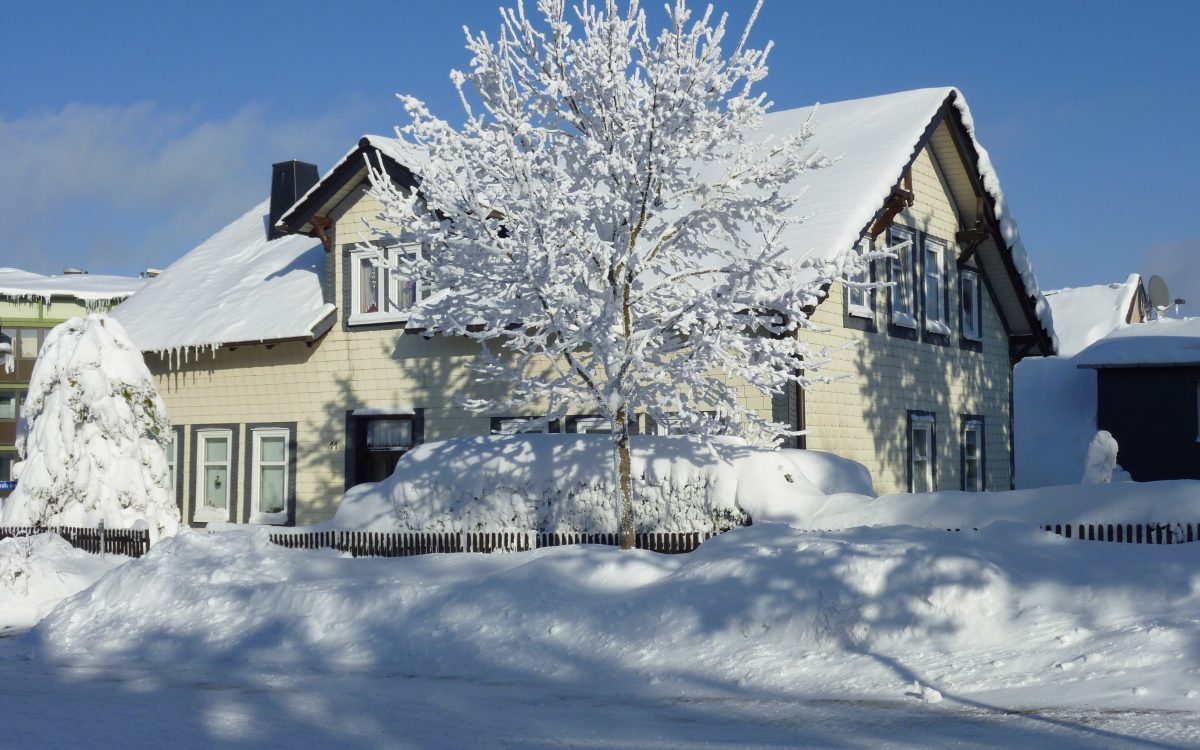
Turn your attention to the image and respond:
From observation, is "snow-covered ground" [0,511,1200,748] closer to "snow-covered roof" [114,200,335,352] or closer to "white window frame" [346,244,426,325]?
"white window frame" [346,244,426,325]

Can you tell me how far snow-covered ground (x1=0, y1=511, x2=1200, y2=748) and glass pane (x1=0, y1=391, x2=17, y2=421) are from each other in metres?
48.4

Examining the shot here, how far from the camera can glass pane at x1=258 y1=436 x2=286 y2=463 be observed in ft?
81.4

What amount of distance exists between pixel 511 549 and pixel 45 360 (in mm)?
10962

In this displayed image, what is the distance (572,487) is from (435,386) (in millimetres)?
6458

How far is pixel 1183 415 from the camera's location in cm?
3416

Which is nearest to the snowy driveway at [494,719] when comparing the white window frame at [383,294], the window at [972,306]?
the white window frame at [383,294]

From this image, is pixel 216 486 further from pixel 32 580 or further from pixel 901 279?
pixel 901 279

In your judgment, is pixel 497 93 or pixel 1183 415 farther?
pixel 1183 415

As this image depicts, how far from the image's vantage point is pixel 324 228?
79.1ft

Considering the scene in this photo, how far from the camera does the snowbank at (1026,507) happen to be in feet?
46.7

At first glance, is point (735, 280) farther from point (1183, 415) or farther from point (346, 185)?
point (1183, 415)

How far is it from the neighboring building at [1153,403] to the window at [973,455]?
1042 centimetres

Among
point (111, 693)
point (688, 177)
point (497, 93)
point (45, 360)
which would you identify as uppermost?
point (497, 93)

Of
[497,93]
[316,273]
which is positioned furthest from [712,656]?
[316,273]
